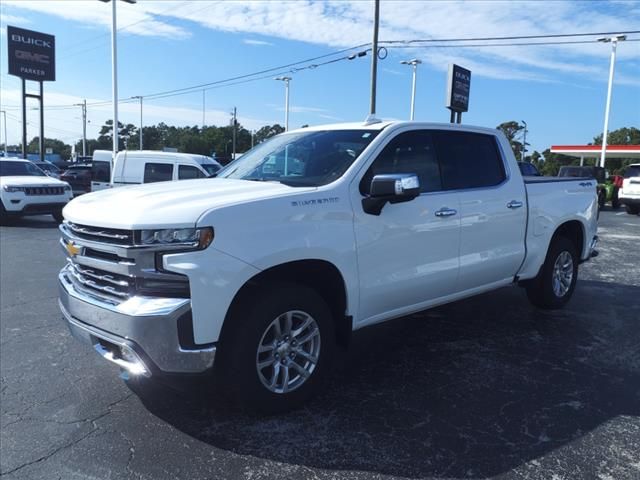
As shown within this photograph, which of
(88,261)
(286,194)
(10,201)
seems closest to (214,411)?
(88,261)

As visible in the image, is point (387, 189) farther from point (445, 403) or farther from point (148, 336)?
point (148, 336)

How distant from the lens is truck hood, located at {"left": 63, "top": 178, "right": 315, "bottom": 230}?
3.01 metres

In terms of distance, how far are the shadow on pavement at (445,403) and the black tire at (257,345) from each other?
0.14m

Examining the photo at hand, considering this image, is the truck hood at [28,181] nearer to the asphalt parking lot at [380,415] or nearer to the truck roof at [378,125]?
the asphalt parking lot at [380,415]

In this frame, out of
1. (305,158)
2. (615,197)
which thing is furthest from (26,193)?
(615,197)

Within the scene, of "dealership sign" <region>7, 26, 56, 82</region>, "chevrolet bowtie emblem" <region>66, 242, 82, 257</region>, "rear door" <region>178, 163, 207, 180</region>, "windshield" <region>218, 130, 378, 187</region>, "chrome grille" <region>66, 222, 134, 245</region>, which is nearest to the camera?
"chrome grille" <region>66, 222, 134, 245</region>

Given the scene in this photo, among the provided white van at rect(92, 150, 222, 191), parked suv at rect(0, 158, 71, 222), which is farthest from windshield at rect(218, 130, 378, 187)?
white van at rect(92, 150, 222, 191)

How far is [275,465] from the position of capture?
9.82ft

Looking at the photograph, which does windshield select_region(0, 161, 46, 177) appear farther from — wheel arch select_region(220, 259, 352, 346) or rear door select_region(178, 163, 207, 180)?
wheel arch select_region(220, 259, 352, 346)

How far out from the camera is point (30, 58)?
113ft

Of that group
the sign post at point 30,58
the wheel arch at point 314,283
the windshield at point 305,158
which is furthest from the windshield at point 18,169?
the sign post at point 30,58

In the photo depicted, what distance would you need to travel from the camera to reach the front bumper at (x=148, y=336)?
9.66 ft

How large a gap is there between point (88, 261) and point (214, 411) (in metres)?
1.29

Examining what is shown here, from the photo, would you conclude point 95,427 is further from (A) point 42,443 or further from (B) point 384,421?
(B) point 384,421
